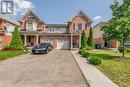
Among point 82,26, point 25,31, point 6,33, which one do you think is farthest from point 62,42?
point 6,33

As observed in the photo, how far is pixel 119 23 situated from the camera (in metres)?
21.1

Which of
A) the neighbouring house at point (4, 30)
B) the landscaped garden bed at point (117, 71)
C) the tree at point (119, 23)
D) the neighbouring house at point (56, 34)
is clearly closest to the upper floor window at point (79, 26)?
the neighbouring house at point (56, 34)

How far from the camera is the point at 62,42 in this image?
43.7 metres

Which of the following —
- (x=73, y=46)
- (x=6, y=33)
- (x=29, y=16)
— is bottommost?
(x=73, y=46)

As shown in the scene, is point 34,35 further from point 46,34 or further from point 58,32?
point 58,32

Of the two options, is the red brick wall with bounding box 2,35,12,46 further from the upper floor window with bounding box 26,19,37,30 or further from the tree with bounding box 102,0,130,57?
the tree with bounding box 102,0,130,57

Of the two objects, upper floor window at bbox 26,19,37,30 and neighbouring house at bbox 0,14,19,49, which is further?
upper floor window at bbox 26,19,37,30

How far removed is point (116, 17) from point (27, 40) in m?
26.1

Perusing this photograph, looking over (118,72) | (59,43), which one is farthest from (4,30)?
(118,72)

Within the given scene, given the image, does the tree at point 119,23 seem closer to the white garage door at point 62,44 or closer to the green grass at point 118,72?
the green grass at point 118,72

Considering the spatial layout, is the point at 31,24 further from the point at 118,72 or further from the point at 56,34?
the point at 118,72

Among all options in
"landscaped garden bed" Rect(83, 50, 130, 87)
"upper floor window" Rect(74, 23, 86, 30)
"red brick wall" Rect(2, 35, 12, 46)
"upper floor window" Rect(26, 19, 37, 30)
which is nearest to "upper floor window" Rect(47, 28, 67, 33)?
"upper floor window" Rect(74, 23, 86, 30)

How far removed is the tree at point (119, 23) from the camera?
68.8 ft

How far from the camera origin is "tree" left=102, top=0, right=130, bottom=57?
826 inches
